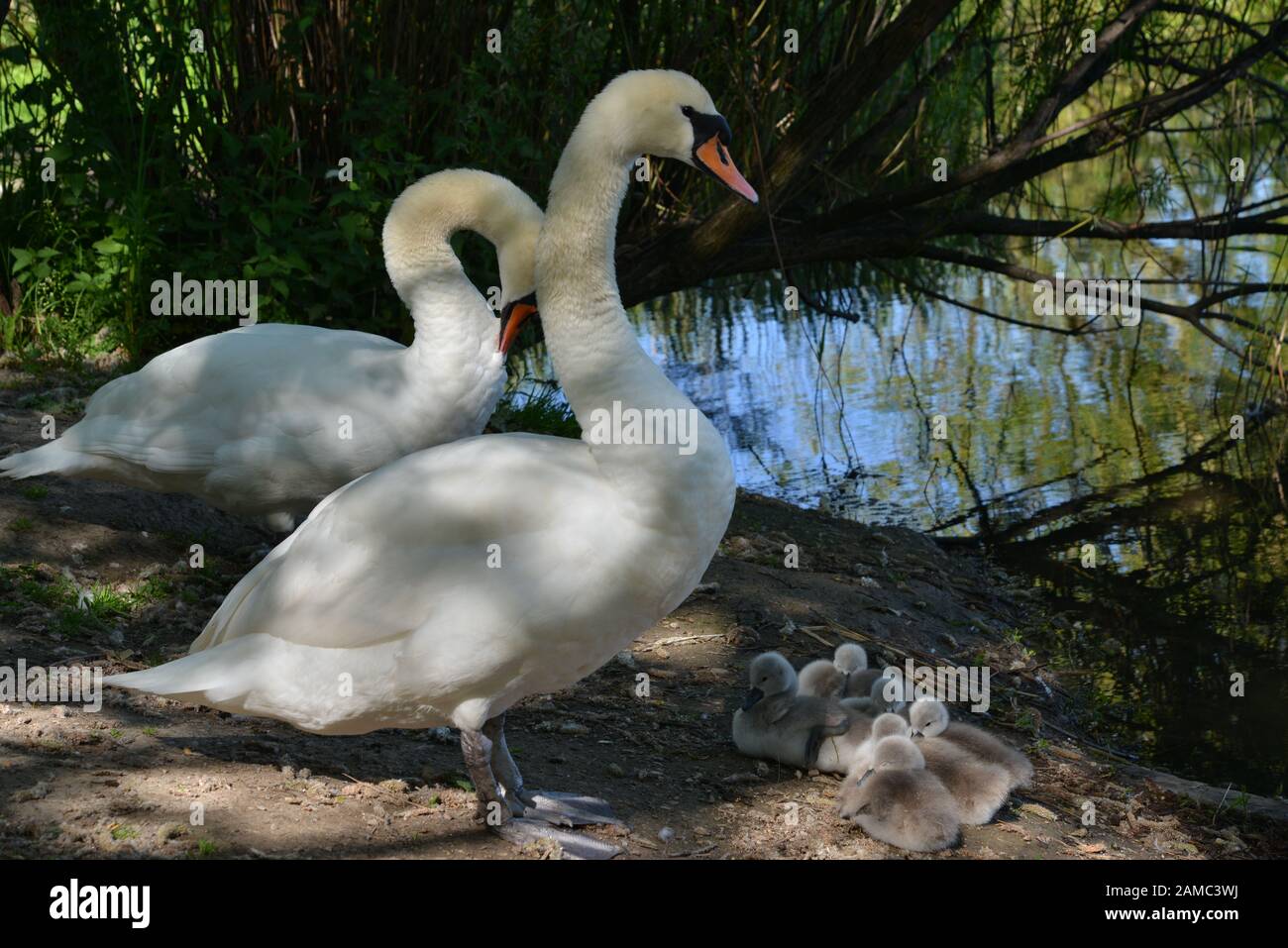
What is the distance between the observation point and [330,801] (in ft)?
12.9

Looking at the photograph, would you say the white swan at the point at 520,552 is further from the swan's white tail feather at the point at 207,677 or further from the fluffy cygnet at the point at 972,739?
the fluffy cygnet at the point at 972,739

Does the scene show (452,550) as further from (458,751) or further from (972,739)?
(972,739)

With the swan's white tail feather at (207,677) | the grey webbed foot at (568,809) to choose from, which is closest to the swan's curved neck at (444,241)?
the swan's white tail feather at (207,677)

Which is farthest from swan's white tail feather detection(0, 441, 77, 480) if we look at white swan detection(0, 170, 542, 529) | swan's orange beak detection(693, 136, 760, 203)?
swan's orange beak detection(693, 136, 760, 203)

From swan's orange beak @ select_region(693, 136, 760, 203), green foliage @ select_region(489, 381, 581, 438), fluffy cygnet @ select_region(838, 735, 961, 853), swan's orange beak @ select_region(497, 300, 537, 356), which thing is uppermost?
swan's orange beak @ select_region(693, 136, 760, 203)

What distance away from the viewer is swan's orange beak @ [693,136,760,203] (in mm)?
3975

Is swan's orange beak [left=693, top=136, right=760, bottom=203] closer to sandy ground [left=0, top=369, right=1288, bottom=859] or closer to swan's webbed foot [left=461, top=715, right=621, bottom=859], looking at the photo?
swan's webbed foot [left=461, top=715, right=621, bottom=859]

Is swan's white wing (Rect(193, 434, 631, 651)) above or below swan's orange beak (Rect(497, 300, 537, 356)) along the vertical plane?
below

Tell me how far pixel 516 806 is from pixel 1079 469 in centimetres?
604

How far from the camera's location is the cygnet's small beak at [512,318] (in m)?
5.62

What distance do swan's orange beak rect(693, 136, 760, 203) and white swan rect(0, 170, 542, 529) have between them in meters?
1.73

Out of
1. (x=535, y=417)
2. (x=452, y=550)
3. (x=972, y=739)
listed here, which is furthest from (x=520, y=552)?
(x=535, y=417)

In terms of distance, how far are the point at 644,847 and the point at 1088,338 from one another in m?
9.12

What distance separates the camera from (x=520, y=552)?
11.7 feet
